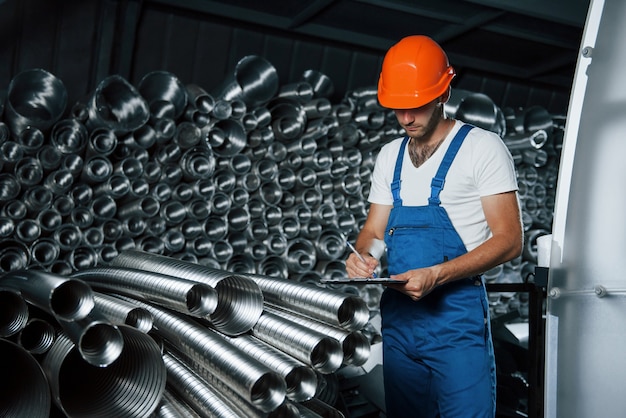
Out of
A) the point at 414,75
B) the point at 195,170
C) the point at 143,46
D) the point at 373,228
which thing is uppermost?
the point at 143,46

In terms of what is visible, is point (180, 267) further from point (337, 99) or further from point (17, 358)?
point (337, 99)

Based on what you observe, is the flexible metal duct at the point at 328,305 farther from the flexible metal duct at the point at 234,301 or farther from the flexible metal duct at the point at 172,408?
the flexible metal duct at the point at 172,408

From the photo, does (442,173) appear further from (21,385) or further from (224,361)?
(21,385)

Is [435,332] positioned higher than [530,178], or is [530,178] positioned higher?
[530,178]

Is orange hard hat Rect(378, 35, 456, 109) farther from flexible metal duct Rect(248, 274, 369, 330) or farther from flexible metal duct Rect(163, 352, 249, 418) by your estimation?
flexible metal duct Rect(163, 352, 249, 418)

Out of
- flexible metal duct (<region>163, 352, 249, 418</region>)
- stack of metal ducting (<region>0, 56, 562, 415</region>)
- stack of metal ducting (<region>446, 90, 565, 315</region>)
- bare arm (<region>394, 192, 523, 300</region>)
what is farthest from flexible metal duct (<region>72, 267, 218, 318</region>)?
stack of metal ducting (<region>446, 90, 565, 315</region>)

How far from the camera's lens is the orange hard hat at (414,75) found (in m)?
1.73

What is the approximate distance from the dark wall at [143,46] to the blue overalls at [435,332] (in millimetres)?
1915

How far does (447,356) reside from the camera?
1620mm

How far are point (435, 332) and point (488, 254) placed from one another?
0.83 feet

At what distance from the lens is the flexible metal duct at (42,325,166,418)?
3.22 feet

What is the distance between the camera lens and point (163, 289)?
3.72 ft

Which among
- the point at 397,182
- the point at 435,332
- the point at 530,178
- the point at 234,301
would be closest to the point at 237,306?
the point at 234,301

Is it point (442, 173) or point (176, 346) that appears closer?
point (176, 346)
